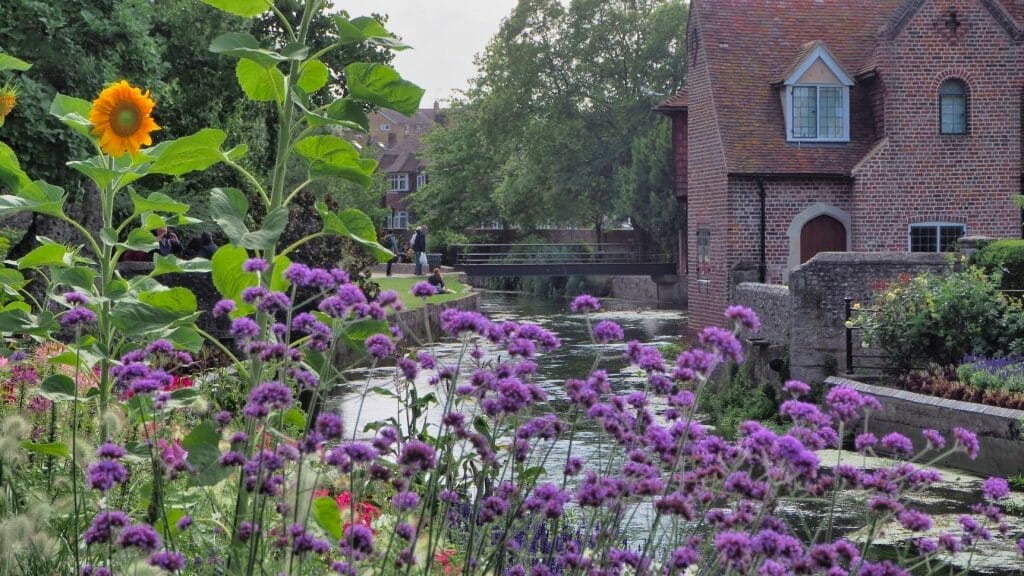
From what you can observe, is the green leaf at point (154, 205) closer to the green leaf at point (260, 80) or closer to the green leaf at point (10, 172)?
the green leaf at point (10, 172)

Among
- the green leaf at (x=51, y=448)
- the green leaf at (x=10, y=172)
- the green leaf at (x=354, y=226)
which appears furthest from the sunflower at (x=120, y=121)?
the green leaf at (x=51, y=448)

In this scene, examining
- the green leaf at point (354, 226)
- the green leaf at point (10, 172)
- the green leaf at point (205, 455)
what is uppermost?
the green leaf at point (10, 172)

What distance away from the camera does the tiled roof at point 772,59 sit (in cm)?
2512

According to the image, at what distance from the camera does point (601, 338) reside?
349 cm

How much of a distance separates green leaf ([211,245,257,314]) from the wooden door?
885 inches

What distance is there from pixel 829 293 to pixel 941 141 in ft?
28.2

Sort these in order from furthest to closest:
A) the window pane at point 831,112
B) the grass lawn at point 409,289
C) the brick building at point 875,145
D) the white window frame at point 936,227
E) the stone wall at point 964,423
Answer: the grass lawn at point 409,289, the window pane at point 831,112, the white window frame at point 936,227, the brick building at point 875,145, the stone wall at point 964,423

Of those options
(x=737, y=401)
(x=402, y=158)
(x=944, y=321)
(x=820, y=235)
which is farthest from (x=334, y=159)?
(x=402, y=158)

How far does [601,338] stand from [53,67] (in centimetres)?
1326

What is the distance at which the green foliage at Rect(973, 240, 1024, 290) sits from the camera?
54.7 feet

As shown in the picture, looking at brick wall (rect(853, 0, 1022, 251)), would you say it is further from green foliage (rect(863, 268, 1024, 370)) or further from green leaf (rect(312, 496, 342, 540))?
green leaf (rect(312, 496, 342, 540))

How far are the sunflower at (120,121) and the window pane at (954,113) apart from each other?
75.9ft

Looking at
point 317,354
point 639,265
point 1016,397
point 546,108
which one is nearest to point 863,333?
point 1016,397

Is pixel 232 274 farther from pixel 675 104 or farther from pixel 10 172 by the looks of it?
pixel 675 104
